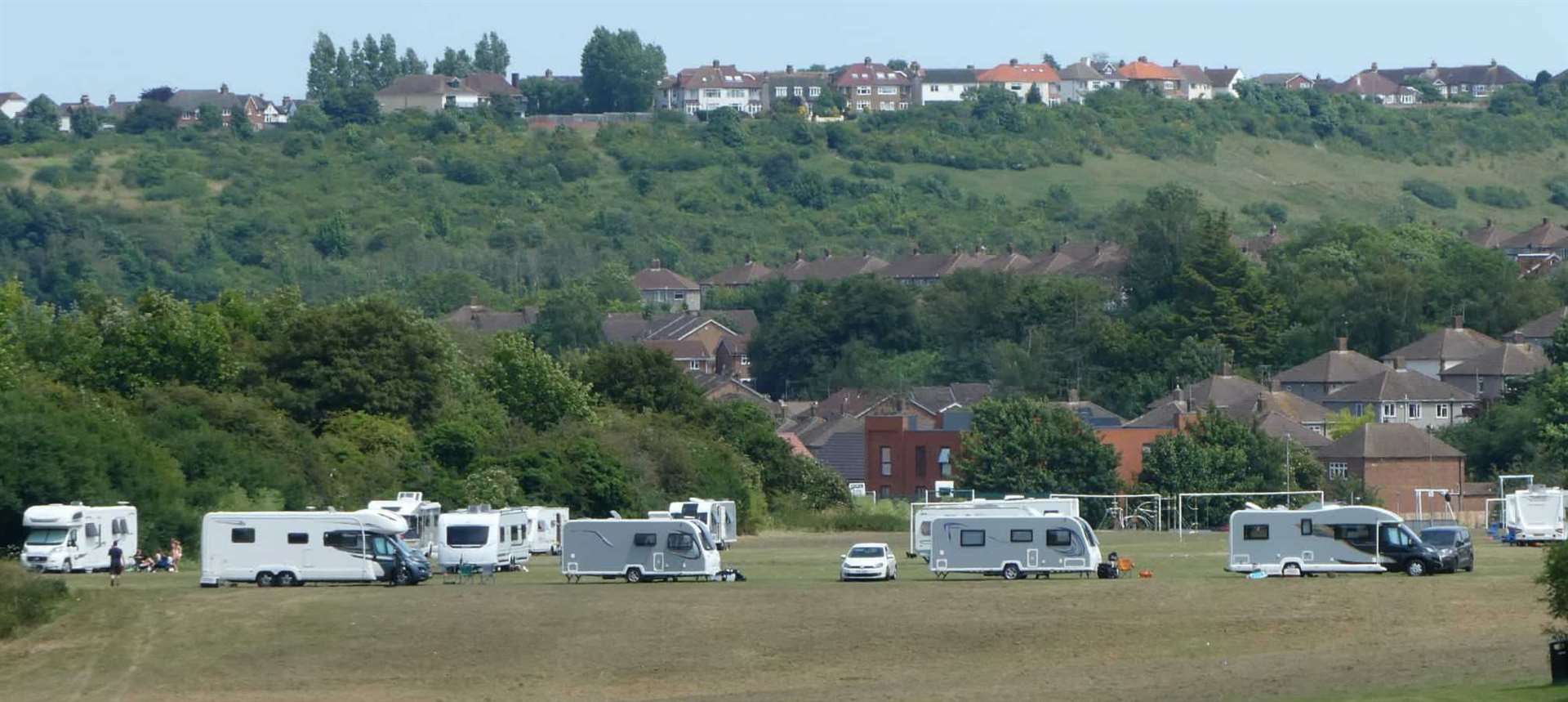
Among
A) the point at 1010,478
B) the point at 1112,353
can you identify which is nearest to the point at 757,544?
the point at 1010,478

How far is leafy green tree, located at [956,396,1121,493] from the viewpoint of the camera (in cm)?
9769

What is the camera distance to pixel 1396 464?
3947 inches

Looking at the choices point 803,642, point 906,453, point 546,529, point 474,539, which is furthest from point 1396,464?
point 803,642

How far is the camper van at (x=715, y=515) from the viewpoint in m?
69.2

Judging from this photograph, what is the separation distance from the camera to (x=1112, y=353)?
140 m

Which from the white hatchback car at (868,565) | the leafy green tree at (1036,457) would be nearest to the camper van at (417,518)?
the white hatchback car at (868,565)

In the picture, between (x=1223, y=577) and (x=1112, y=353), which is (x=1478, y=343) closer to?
(x=1112, y=353)

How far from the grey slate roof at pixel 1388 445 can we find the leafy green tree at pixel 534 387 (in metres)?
29.8

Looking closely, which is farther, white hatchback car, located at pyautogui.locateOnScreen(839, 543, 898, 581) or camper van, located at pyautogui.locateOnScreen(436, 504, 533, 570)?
camper van, located at pyautogui.locateOnScreen(436, 504, 533, 570)

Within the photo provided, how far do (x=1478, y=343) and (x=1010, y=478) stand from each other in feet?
148

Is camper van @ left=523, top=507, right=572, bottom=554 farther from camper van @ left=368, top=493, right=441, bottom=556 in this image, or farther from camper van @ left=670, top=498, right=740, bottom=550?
camper van @ left=368, top=493, right=441, bottom=556

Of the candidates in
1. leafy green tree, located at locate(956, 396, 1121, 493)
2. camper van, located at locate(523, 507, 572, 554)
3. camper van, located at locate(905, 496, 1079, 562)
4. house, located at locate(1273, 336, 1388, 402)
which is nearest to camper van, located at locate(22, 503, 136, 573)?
camper van, located at locate(523, 507, 572, 554)

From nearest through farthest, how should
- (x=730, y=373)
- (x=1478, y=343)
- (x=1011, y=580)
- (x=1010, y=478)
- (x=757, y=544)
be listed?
(x=1011, y=580), (x=757, y=544), (x=1010, y=478), (x=1478, y=343), (x=730, y=373)

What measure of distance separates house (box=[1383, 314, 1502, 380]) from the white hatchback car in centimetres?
8037
